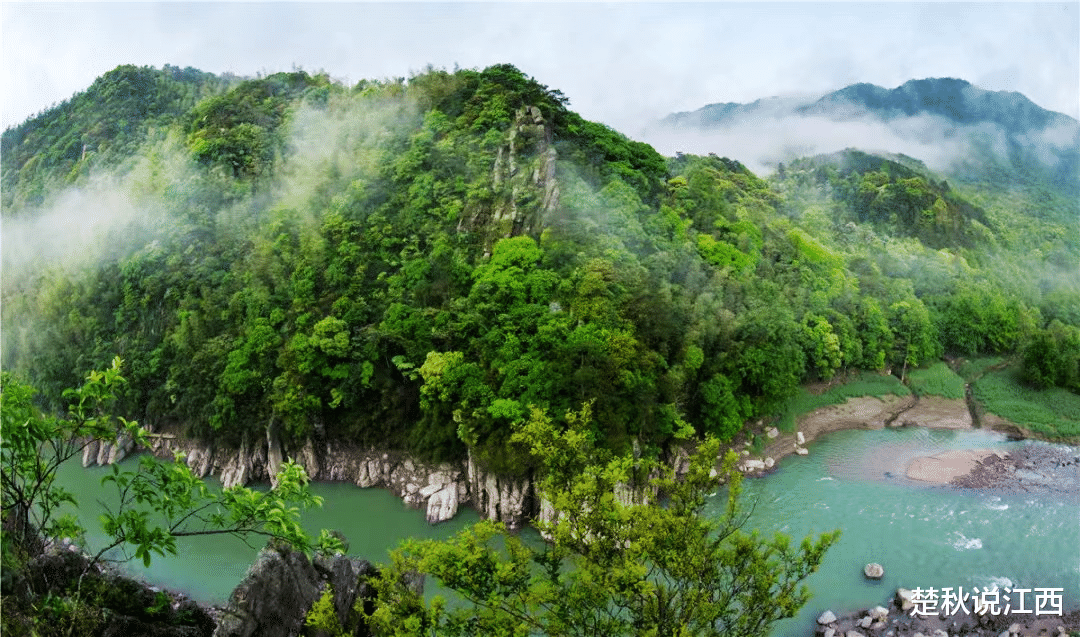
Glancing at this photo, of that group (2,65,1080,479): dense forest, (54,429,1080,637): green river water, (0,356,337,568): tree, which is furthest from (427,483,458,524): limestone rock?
(0,356,337,568): tree

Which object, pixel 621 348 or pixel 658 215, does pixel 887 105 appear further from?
pixel 621 348

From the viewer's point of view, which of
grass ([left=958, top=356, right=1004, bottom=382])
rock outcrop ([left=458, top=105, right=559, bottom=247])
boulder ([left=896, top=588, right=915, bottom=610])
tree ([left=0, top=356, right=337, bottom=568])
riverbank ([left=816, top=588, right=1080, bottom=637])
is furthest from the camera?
grass ([left=958, top=356, right=1004, bottom=382])

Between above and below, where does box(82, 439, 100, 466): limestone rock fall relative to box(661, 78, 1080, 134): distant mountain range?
below

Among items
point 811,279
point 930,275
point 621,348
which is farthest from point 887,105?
point 621,348

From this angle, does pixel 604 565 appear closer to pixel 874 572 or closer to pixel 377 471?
pixel 874 572

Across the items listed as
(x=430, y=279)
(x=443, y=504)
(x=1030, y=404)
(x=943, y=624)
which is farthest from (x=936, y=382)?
(x=443, y=504)

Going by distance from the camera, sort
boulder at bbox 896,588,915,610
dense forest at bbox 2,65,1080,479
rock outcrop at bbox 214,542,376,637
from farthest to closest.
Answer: dense forest at bbox 2,65,1080,479 → boulder at bbox 896,588,915,610 → rock outcrop at bbox 214,542,376,637

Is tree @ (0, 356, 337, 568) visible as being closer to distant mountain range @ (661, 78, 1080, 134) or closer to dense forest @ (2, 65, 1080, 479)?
dense forest @ (2, 65, 1080, 479)
